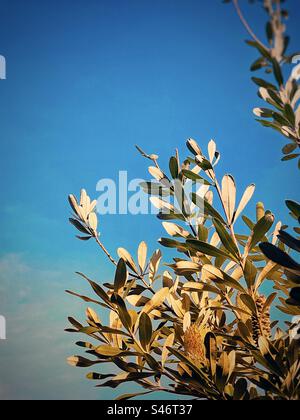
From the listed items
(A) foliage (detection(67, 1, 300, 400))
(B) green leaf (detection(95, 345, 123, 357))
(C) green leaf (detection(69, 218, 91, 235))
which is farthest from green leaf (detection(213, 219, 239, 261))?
(C) green leaf (detection(69, 218, 91, 235))

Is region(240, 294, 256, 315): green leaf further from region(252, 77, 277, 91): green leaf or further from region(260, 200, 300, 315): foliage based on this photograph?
region(252, 77, 277, 91): green leaf

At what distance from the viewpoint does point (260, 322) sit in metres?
0.67

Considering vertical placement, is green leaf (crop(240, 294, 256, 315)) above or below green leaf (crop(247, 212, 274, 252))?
below

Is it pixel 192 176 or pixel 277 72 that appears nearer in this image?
pixel 277 72

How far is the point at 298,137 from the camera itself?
575 mm

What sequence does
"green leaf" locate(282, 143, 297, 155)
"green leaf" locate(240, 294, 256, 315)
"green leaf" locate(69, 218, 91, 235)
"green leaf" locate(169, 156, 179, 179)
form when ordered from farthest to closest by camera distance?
"green leaf" locate(69, 218, 91, 235) < "green leaf" locate(169, 156, 179, 179) < "green leaf" locate(282, 143, 297, 155) < "green leaf" locate(240, 294, 256, 315)

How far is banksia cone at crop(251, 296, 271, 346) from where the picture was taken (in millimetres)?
671

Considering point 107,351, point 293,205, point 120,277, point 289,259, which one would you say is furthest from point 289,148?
point 107,351

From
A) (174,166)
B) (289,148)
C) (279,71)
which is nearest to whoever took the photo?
(279,71)

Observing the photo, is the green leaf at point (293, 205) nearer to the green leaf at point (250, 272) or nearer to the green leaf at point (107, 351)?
the green leaf at point (250, 272)

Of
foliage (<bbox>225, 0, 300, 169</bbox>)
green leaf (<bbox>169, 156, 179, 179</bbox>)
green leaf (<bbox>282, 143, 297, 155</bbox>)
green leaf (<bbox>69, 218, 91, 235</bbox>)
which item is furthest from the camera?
green leaf (<bbox>69, 218, 91, 235</bbox>)

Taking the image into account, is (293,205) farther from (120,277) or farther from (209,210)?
(120,277)

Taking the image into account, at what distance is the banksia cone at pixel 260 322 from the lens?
671 mm

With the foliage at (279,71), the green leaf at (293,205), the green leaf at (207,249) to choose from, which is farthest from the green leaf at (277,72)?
the green leaf at (207,249)
